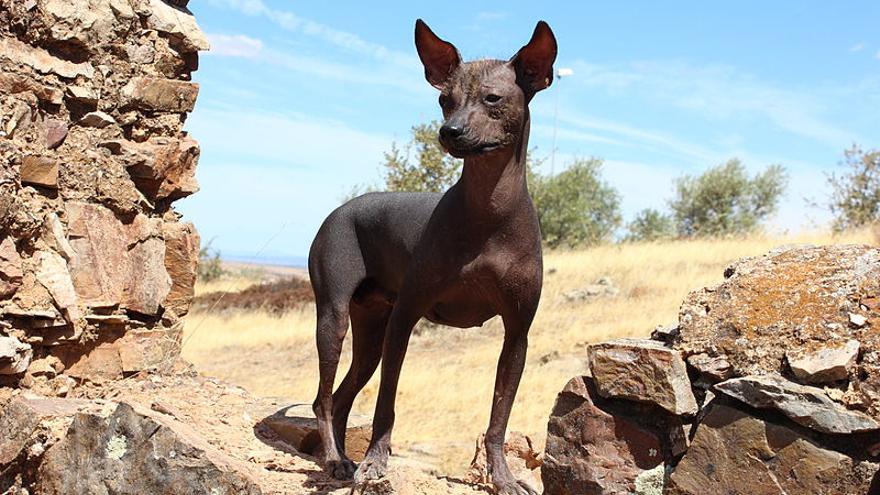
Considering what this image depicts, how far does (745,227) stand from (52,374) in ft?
93.1

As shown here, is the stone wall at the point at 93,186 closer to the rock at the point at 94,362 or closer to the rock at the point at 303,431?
the rock at the point at 94,362

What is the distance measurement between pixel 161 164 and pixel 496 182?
311 cm

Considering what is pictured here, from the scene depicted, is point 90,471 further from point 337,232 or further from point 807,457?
point 807,457

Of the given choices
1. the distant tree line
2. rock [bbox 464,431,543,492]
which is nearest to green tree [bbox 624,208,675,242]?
the distant tree line

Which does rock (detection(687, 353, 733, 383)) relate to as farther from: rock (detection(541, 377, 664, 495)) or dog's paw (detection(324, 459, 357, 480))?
dog's paw (detection(324, 459, 357, 480))

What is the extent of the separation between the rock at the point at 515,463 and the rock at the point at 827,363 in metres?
1.71

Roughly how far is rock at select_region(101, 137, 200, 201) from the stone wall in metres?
0.01

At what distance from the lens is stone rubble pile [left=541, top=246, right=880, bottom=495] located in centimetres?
424

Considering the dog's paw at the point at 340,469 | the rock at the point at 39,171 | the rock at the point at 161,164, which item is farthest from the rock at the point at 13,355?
the dog's paw at the point at 340,469

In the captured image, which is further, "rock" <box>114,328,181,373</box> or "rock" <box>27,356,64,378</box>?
"rock" <box>114,328,181,373</box>

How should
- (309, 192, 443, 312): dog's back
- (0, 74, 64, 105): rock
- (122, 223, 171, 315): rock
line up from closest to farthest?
(309, 192, 443, 312): dog's back, (0, 74, 64, 105): rock, (122, 223, 171, 315): rock

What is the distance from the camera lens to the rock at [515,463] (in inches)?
224

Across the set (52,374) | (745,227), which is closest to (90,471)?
(52,374)

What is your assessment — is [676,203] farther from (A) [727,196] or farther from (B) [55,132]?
(B) [55,132]
